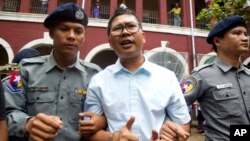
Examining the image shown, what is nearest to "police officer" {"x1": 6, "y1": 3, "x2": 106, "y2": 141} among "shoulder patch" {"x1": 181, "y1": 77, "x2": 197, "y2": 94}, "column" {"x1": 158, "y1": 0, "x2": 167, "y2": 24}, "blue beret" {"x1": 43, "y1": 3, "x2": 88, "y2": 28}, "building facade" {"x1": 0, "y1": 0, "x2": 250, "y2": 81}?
"blue beret" {"x1": 43, "y1": 3, "x2": 88, "y2": 28}

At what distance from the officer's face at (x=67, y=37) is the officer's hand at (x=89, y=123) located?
589 millimetres

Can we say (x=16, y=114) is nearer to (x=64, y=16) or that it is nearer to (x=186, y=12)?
(x=64, y=16)

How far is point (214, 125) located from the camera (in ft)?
8.04

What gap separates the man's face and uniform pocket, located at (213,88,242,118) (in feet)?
3.33

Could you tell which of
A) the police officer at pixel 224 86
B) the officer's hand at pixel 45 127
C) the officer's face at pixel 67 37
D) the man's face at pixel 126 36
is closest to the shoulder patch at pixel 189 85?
the police officer at pixel 224 86

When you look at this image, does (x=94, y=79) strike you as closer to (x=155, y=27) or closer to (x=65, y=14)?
(x=65, y=14)

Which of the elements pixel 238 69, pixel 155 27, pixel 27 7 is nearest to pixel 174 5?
pixel 155 27

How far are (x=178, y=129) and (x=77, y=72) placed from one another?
3.38ft

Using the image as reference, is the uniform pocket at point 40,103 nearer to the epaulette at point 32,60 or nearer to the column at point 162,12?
the epaulette at point 32,60

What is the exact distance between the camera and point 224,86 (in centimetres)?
254

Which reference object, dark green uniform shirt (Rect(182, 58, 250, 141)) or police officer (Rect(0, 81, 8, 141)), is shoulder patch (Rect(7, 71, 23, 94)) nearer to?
police officer (Rect(0, 81, 8, 141))

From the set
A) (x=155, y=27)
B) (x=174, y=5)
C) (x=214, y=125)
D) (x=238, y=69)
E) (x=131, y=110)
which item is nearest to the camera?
(x=131, y=110)

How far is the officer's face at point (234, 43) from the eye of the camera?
2.65 m

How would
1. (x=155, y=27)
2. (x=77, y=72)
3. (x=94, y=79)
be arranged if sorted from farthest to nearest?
(x=155, y=27) < (x=77, y=72) < (x=94, y=79)
